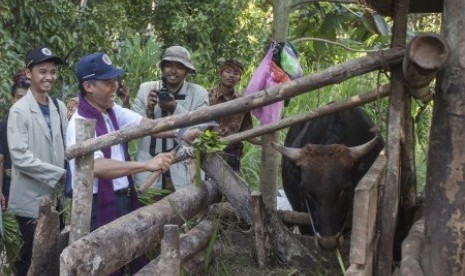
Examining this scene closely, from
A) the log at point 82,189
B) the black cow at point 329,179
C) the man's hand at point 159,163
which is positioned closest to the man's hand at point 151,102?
the black cow at point 329,179

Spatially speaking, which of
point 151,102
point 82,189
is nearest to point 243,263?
point 82,189

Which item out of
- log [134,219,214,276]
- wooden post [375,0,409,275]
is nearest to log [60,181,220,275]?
log [134,219,214,276]

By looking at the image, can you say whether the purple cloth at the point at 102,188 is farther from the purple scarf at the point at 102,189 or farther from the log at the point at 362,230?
the log at the point at 362,230

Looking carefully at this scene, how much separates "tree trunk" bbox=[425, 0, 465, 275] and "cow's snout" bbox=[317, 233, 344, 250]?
1.17m

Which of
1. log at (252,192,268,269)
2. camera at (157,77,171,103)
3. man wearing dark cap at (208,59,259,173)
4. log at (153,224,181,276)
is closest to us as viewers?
log at (153,224,181,276)

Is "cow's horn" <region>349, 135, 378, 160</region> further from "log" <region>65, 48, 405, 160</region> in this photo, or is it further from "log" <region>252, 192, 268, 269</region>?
"log" <region>65, 48, 405, 160</region>

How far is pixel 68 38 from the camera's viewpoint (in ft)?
27.5

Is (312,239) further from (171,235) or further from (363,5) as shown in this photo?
(171,235)

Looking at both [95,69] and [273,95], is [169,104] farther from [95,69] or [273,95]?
[273,95]

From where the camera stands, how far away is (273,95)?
425cm

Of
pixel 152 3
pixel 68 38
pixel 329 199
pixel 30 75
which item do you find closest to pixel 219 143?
pixel 329 199

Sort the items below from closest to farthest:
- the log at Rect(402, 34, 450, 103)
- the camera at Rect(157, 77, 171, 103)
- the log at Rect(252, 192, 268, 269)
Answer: the log at Rect(402, 34, 450, 103) → the log at Rect(252, 192, 268, 269) → the camera at Rect(157, 77, 171, 103)

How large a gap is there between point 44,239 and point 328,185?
1.96 meters

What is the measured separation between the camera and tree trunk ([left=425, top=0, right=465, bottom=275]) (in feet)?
12.0
